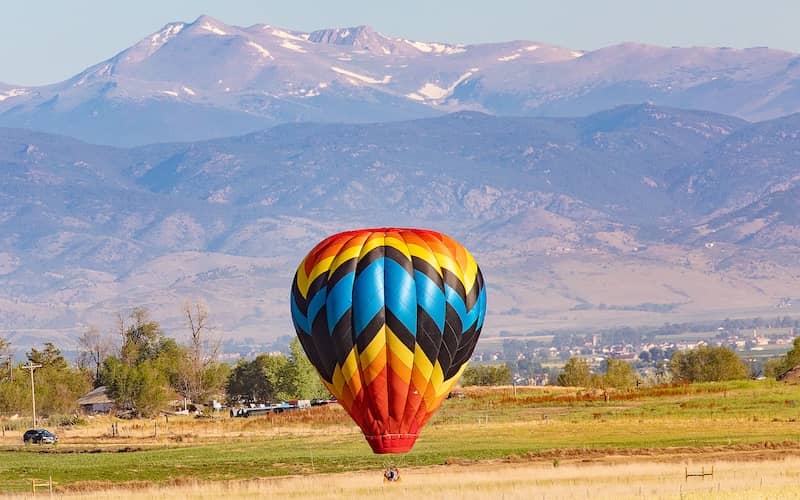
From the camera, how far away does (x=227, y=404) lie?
178 metres

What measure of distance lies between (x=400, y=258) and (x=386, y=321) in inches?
92.4

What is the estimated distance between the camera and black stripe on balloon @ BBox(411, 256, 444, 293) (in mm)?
67688

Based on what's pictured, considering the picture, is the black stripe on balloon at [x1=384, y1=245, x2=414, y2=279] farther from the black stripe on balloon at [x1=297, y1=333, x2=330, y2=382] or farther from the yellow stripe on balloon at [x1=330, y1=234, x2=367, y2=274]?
the black stripe on balloon at [x1=297, y1=333, x2=330, y2=382]

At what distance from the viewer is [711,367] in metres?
186

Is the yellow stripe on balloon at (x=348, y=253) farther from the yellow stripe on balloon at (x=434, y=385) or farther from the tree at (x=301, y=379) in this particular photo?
the tree at (x=301, y=379)

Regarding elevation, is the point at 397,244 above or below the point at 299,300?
above

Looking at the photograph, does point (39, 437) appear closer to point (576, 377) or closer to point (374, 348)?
point (374, 348)

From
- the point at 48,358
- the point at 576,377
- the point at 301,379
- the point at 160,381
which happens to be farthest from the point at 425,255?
the point at 48,358

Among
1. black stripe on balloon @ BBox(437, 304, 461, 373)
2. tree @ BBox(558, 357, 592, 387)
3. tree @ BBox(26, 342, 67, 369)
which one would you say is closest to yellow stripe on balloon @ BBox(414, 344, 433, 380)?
black stripe on balloon @ BBox(437, 304, 461, 373)

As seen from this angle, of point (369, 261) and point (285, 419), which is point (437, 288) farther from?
point (285, 419)

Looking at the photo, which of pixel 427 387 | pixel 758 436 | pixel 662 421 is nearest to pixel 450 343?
pixel 427 387

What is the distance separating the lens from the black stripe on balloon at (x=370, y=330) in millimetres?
66875

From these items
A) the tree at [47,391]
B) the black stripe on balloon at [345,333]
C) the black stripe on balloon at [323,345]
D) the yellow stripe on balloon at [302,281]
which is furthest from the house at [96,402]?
the black stripe on balloon at [345,333]

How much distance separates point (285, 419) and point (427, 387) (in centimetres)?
5412
